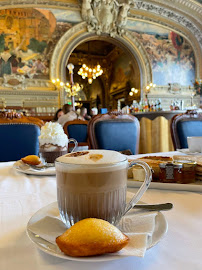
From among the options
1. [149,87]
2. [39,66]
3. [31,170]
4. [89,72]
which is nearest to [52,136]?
[31,170]

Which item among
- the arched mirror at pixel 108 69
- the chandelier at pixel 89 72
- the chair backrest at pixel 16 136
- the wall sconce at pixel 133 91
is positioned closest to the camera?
the chair backrest at pixel 16 136

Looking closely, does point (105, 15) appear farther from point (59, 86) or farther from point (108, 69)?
point (108, 69)

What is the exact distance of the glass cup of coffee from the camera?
42 cm

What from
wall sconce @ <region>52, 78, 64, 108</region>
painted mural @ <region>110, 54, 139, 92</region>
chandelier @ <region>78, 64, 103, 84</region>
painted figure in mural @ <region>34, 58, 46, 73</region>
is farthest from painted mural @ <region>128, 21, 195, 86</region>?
painted figure in mural @ <region>34, 58, 46, 73</region>

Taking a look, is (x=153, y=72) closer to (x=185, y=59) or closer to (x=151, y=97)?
(x=151, y=97)

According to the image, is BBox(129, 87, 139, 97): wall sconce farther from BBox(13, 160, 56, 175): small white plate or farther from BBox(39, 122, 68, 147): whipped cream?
BBox(13, 160, 56, 175): small white plate

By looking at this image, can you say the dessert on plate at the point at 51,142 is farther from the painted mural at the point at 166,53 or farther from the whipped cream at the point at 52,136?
the painted mural at the point at 166,53

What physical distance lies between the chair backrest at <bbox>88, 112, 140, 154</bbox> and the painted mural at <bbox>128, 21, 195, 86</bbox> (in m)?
8.64

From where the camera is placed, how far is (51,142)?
38.7 inches

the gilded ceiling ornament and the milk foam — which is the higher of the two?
the gilded ceiling ornament

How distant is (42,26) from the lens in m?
8.52

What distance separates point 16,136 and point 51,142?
0.86 m

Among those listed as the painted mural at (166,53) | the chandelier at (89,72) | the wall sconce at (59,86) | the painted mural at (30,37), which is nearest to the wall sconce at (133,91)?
the painted mural at (166,53)

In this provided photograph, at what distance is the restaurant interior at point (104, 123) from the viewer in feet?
1.17
